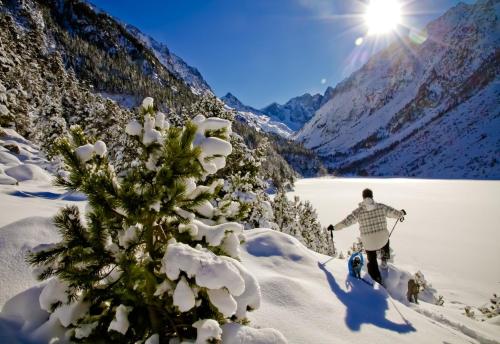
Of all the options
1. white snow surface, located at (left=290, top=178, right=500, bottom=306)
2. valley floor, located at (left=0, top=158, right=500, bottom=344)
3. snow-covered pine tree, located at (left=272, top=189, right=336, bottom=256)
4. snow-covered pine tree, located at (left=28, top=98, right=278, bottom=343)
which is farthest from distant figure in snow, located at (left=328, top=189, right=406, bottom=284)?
snow-covered pine tree, located at (left=272, top=189, right=336, bottom=256)

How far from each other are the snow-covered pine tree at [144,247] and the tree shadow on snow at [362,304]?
6.78ft

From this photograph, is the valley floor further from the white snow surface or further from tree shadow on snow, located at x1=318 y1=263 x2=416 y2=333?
the white snow surface

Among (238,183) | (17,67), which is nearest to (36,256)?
(238,183)

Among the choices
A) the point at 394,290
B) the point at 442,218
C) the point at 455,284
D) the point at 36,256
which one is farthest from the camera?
the point at 442,218

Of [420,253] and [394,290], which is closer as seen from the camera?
[394,290]

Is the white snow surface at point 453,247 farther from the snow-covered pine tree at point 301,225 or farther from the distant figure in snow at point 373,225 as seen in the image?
the distant figure in snow at point 373,225

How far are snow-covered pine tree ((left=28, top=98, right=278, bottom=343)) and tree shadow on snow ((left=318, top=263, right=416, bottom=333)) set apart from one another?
207cm

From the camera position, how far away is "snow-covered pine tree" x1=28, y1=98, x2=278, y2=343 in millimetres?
2062

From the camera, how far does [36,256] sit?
2223 mm

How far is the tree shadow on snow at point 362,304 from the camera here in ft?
13.0

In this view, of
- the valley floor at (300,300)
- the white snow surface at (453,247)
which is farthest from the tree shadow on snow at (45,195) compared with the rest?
the white snow surface at (453,247)

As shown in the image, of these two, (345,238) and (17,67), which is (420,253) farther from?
(17,67)

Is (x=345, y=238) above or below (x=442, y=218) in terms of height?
below

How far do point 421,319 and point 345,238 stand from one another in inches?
1288
